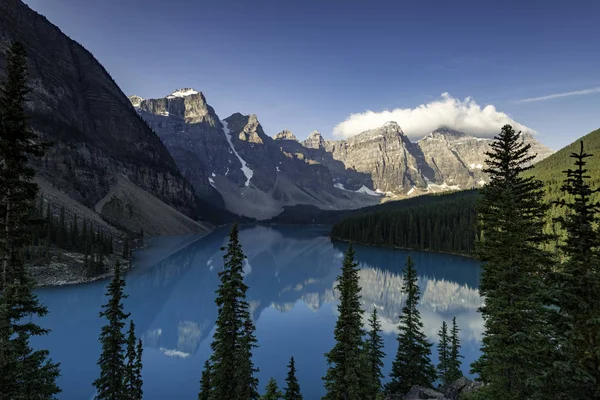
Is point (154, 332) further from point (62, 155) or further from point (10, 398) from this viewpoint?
point (62, 155)

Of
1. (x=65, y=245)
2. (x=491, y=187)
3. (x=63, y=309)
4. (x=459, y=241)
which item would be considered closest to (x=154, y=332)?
(x=63, y=309)

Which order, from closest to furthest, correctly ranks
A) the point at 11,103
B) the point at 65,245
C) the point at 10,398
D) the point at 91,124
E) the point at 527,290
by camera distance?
the point at 10,398 < the point at 11,103 < the point at 527,290 < the point at 65,245 < the point at 91,124

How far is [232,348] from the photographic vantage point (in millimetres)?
19234

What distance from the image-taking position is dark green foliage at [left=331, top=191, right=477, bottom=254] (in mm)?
123325

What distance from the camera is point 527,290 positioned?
13.6m

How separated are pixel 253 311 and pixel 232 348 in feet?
123

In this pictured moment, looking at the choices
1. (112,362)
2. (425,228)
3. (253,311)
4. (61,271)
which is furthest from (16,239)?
(425,228)

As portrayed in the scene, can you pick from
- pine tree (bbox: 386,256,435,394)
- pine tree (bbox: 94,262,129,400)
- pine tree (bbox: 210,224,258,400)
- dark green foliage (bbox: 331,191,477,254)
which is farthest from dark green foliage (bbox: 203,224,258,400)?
dark green foliage (bbox: 331,191,477,254)

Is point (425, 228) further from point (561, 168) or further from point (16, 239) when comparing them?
point (16, 239)

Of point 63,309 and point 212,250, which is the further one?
point 212,250

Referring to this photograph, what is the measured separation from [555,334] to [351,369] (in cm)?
929

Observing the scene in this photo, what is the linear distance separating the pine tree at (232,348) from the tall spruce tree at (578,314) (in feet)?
44.9

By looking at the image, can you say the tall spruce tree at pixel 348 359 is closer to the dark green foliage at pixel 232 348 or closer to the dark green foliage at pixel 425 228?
the dark green foliage at pixel 232 348

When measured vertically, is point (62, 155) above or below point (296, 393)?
above
